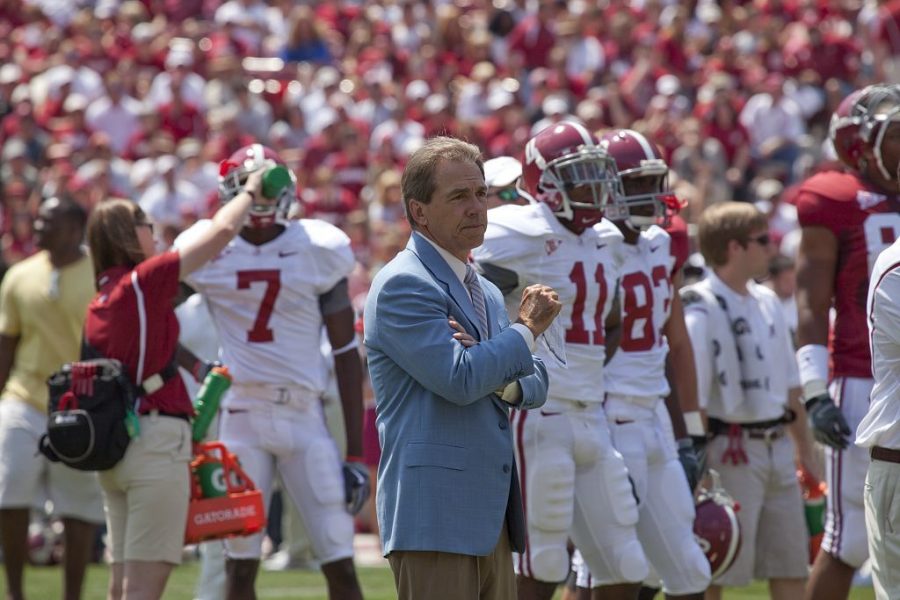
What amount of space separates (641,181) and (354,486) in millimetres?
1679

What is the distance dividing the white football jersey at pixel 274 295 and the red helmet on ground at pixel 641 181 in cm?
118

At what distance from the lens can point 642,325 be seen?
19.7 ft

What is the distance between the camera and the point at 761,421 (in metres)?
6.77

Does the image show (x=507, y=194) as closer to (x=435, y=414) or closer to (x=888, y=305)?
(x=888, y=305)

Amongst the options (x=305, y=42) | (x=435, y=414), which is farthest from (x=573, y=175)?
(x=305, y=42)

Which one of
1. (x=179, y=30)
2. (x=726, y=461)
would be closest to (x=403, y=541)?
(x=726, y=461)

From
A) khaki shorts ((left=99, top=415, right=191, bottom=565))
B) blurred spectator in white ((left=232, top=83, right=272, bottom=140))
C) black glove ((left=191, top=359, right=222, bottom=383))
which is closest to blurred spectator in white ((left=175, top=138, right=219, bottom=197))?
blurred spectator in white ((left=232, top=83, right=272, bottom=140))

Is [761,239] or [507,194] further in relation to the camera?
[761,239]

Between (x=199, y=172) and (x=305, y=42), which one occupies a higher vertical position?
(x=305, y=42)

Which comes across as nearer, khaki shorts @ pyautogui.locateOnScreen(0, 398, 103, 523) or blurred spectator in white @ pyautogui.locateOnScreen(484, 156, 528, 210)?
blurred spectator in white @ pyautogui.locateOnScreen(484, 156, 528, 210)

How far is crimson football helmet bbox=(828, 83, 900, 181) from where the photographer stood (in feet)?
19.8

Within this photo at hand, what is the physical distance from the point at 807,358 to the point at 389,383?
8.32ft

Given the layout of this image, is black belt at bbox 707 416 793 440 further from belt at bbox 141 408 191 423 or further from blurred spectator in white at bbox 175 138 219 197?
blurred spectator in white at bbox 175 138 219 197

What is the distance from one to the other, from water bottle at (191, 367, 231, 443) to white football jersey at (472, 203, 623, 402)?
1.21 meters
